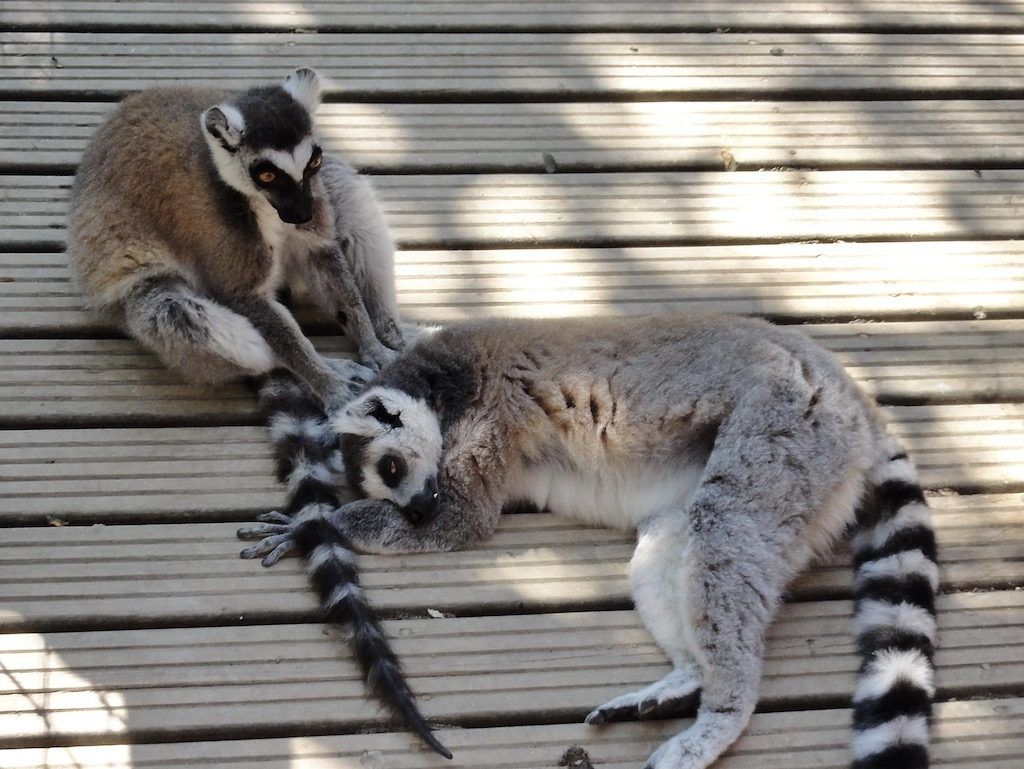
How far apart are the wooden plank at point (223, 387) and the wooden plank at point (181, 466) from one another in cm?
8

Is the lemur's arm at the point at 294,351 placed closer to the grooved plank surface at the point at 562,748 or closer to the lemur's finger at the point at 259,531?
the lemur's finger at the point at 259,531

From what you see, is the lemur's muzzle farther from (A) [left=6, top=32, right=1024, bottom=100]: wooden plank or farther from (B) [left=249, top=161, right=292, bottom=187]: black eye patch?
(A) [left=6, top=32, right=1024, bottom=100]: wooden plank

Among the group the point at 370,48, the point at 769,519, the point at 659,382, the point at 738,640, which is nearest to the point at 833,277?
the point at 659,382

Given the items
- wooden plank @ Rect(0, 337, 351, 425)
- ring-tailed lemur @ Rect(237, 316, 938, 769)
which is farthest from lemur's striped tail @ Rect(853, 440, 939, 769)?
wooden plank @ Rect(0, 337, 351, 425)

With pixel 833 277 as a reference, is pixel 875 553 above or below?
below

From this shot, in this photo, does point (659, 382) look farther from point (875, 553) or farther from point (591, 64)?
point (591, 64)

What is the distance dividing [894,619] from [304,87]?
8.36 ft

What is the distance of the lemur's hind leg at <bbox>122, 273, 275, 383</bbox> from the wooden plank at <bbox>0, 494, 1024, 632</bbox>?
1.83ft

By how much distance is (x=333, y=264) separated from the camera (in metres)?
3.87

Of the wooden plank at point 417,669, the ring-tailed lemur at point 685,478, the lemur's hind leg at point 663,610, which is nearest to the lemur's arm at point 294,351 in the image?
the ring-tailed lemur at point 685,478

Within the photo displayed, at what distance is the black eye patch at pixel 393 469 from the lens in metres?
3.30

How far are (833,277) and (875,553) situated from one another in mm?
1283

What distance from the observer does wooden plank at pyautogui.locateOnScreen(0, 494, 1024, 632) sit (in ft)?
9.98

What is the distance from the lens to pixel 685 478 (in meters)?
3.33
